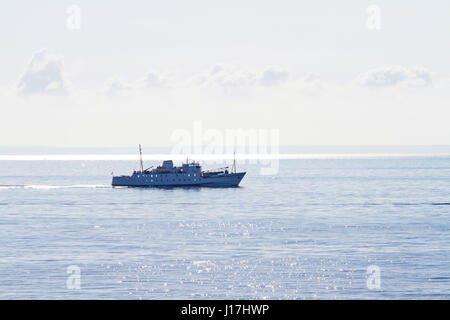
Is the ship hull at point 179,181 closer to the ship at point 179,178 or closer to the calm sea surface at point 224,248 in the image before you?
the ship at point 179,178

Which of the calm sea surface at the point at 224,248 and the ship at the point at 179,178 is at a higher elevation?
the ship at the point at 179,178

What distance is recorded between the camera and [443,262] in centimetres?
5962

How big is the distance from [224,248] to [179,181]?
10265 cm

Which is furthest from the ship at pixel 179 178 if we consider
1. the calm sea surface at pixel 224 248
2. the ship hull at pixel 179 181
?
the calm sea surface at pixel 224 248

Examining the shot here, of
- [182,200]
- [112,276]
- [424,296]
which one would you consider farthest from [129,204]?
[424,296]

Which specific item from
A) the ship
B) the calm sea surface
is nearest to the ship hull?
the ship

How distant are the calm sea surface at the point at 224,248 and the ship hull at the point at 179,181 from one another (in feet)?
105

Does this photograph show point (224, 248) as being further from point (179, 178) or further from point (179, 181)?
point (179, 181)

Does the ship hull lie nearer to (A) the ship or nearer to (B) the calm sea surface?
(A) the ship

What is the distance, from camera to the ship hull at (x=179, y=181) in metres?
174

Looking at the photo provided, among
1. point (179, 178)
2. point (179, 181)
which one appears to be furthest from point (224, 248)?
point (179, 181)

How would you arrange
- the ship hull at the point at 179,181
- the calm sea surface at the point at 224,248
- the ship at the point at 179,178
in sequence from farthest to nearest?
1. the ship hull at the point at 179,181
2. the ship at the point at 179,178
3. the calm sea surface at the point at 224,248

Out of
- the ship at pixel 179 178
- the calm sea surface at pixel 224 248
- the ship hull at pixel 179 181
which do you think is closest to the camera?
the calm sea surface at pixel 224 248

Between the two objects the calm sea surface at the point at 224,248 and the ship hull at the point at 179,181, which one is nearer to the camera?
the calm sea surface at the point at 224,248
